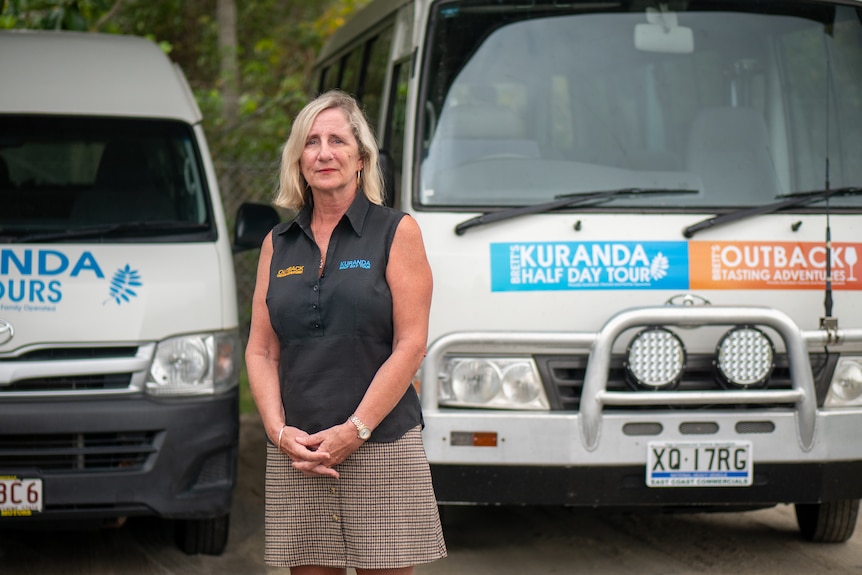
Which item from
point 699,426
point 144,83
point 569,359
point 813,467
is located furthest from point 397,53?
point 813,467

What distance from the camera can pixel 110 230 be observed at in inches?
211

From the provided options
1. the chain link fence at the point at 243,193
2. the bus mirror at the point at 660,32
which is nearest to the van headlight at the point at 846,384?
the bus mirror at the point at 660,32

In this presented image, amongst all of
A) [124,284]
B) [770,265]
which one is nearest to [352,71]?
[124,284]

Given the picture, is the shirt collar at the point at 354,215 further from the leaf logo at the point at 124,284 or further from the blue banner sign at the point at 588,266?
the leaf logo at the point at 124,284

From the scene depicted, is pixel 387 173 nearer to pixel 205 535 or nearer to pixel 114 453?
pixel 114 453

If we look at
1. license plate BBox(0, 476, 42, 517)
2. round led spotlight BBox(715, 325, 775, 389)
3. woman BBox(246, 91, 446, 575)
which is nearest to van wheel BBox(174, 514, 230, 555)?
license plate BBox(0, 476, 42, 517)

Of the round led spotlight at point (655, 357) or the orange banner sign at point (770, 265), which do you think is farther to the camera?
the orange banner sign at point (770, 265)

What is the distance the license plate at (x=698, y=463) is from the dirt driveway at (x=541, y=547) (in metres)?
→ 0.75

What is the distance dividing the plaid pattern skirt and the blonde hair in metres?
0.72

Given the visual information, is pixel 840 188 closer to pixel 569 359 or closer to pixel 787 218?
pixel 787 218

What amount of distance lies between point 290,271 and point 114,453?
2.05 metres

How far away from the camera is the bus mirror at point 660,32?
17.1 feet

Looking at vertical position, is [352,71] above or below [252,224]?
above

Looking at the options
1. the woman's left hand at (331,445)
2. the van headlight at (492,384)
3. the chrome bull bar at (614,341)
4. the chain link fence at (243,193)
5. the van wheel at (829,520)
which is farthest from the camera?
the chain link fence at (243,193)
